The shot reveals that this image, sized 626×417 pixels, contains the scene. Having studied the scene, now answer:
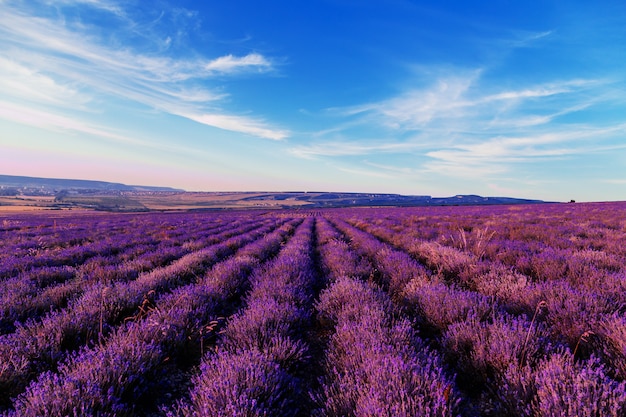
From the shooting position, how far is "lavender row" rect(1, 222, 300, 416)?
6.34ft

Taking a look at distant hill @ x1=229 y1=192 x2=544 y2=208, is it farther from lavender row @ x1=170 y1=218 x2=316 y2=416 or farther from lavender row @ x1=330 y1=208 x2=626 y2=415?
lavender row @ x1=170 y1=218 x2=316 y2=416

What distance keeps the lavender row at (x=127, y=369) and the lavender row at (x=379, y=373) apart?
1.14m

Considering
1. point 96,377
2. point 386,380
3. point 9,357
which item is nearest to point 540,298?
point 386,380

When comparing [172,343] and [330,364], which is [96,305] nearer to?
[172,343]

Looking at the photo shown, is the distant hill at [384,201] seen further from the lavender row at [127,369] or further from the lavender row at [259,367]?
the lavender row at [127,369]

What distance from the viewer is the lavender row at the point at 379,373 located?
1.80 meters

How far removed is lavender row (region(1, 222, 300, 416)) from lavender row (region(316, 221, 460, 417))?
1136 mm

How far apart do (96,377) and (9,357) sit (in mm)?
1011

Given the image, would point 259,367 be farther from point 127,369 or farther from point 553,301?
point 553,301

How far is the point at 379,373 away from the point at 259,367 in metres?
0.86

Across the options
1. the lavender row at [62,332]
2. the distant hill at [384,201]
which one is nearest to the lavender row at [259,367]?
the lavender row at [62,332]

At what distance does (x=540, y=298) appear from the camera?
3676mm

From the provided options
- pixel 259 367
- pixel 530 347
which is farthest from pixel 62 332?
pixel 530 347

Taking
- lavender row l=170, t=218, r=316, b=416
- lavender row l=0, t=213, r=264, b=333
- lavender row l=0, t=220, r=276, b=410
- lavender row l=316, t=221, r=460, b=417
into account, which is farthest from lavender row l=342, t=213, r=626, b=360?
lavender row l=0, t=213, r=264, b=333
